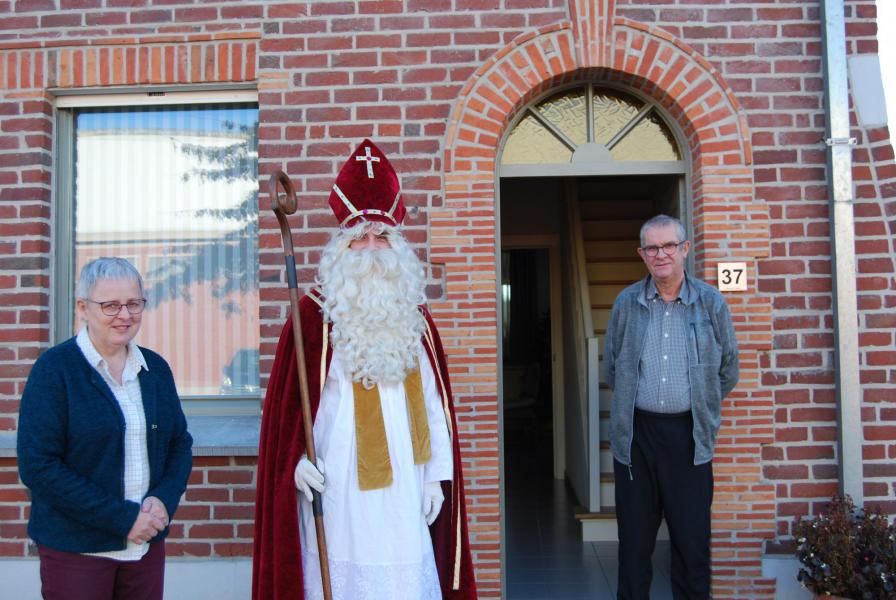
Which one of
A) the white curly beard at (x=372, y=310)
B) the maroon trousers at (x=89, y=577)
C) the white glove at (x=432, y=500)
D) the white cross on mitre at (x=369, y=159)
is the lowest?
the maroon trousers at (x=89, y=577)

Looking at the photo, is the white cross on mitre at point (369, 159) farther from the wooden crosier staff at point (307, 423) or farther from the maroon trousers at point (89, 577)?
the maroon trousers at point (89, 577)

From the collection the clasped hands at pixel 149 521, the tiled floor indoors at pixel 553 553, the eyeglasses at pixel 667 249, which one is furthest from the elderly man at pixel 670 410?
the clasped hands at pixel 149 521

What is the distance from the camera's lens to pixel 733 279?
3920 millimetres

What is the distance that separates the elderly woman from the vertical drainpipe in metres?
3.37

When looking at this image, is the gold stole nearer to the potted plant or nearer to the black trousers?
the black trousers

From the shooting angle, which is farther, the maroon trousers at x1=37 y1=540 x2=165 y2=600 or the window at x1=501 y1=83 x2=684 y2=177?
the window at x1=501 y1=83 x2=684 y2=177

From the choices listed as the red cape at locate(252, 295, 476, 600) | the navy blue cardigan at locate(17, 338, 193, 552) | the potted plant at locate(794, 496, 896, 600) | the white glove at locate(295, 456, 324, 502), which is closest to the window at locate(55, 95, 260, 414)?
the red cape at locate(252, 295, 476, 600)

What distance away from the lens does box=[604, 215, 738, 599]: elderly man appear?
11.1ft

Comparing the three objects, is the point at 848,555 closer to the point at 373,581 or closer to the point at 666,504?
the point at 666,504

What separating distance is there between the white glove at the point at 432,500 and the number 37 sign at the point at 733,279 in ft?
6.76

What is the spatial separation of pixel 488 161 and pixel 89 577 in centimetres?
276

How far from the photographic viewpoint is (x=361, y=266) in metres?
2.85

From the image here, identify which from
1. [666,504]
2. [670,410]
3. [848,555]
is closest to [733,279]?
[670,410]

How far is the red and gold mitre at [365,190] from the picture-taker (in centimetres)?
292
